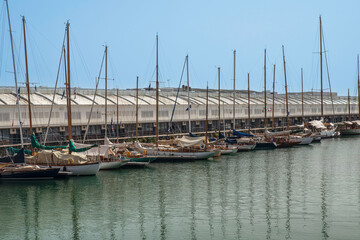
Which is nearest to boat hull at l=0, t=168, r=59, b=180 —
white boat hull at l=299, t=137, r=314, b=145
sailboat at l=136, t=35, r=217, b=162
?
sailboat at l=136, t=35, r=217, b=162

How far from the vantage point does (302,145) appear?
337ft

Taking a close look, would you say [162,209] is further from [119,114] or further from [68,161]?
[119,114]

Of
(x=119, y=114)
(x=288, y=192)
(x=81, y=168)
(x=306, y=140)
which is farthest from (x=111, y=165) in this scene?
(x=306, y=140)

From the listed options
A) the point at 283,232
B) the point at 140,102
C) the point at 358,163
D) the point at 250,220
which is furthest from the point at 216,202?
the point at 140,102

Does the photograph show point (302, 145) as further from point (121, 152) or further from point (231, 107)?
point (121, 152)

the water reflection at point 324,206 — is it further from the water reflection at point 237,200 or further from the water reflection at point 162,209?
the water reflection at point 162,209

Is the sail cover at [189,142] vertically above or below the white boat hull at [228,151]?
above

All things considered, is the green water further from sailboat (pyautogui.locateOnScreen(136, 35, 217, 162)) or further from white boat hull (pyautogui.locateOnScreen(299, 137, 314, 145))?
white boat hull (pyautogui.locateOnScreen(299, 137, 314, 145))

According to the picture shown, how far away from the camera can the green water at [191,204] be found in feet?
121

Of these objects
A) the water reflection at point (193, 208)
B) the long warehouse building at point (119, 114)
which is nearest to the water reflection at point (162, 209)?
the water reflection at point (193, 208)

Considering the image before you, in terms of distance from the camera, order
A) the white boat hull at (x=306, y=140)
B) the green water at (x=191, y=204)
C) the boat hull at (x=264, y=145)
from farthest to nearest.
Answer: the white boat hull at (x=306, y=140) < the boat hull at (x=264, y=145) < the green water at (x=191, y=204)

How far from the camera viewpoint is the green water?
36781 millimetres

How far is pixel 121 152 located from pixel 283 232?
39.4 metres

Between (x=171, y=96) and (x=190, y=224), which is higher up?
(x=171, y=96)
